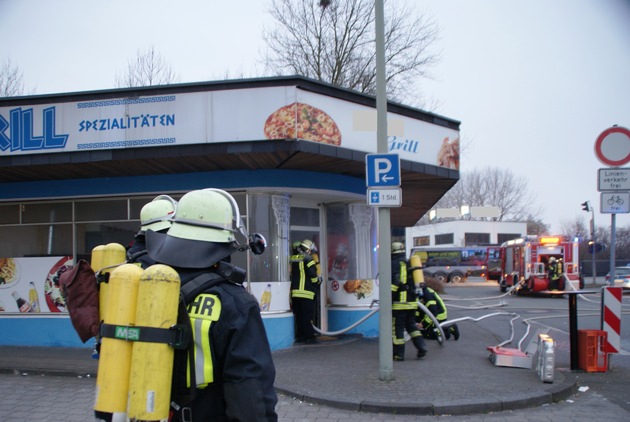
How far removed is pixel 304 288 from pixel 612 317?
196 inches

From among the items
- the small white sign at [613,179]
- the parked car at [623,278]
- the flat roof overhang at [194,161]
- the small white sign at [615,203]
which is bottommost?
the parked car at [623,278]

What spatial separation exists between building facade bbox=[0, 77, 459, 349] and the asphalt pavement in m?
0.94

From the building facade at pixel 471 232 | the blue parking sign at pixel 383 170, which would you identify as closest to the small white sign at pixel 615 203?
the blue parking sign at pixel 383 170

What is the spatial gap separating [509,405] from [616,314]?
3252 millimetres

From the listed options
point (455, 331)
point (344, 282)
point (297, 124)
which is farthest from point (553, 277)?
point (297, 124)

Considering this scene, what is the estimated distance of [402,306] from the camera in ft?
28.9

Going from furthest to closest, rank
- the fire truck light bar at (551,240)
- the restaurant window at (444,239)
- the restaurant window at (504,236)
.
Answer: the restaurant window at (504,236)
the restaurant window at (444,239)
the fire truck light bar at (551,240)

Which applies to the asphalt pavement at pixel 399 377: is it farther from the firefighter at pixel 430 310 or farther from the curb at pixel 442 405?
the firefighter at pixel 430 310

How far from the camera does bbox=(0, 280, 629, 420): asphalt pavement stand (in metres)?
6.39

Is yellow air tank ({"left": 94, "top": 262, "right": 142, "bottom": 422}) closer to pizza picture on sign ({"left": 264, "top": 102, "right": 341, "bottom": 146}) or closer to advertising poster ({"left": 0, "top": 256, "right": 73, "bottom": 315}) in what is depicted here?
pizza picture on sign ({"left": 264, "top": 102, "right": 341, "bottom": 146})

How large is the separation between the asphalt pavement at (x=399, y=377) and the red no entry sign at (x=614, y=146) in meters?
3.13

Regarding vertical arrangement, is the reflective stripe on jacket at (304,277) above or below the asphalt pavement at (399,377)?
above

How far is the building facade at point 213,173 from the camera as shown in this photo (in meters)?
8.44

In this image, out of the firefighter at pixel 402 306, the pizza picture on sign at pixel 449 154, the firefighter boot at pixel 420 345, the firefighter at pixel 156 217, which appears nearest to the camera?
the firefighter at pixel 156 217
